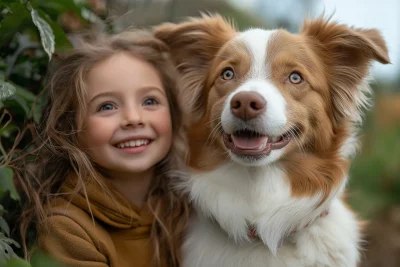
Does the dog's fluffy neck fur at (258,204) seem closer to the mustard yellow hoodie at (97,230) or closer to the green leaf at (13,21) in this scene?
the mustard yellow hoodie at (97,230)

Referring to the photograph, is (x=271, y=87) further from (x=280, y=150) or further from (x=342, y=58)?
(x=342, y=58)

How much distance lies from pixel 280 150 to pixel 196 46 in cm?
88

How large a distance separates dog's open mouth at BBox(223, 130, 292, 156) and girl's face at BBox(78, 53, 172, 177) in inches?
19.3

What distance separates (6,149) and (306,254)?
185cm

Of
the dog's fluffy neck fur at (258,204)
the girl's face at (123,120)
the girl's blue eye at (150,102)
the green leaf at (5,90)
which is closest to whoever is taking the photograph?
the green leaf at (5,90)

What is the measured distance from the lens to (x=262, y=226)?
2.89 meters

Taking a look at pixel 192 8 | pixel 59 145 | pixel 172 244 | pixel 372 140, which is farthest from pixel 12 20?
pixel 372 140

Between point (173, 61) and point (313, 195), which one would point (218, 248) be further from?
point (173, 61)

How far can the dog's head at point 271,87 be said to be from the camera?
2771 mm

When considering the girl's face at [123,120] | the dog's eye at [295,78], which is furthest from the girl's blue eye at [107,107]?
the dog's eye at [295,78]

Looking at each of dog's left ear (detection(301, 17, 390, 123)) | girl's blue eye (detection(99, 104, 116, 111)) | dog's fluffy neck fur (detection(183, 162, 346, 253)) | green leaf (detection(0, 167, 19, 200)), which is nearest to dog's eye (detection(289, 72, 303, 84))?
dog's left ear (detection(301, 17, 390, 123))

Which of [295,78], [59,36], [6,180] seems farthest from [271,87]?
[6,180]

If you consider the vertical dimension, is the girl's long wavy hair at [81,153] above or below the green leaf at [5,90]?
below

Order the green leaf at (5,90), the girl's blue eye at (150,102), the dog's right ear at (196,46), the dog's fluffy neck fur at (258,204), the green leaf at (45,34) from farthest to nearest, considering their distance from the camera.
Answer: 1. the dog's right ear at (196,46)
2. the girl's blue eye at (150,102)
3. the dog's fluffy neck fur at (258,204)
4. the green leaf at (45,34)
5. the green leaf at (5,90)
